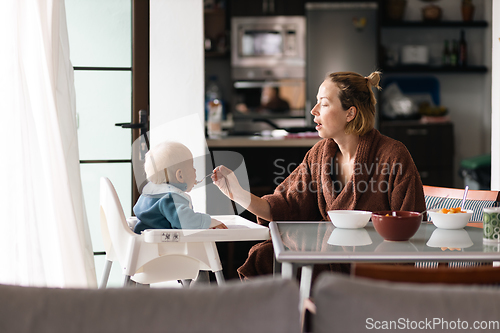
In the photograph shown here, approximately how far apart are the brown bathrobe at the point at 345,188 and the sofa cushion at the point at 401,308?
99cm

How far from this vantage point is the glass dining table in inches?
44.3

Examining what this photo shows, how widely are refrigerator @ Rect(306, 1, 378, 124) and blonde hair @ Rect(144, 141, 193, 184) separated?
3.31 m

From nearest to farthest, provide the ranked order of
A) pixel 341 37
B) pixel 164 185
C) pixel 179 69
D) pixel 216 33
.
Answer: pixel 164 185
pixel 179 69
pixel 341 37
pixel 216 33

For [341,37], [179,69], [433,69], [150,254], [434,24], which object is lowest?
[150,254]

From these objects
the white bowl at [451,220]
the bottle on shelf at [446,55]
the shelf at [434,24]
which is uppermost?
the shelf at [434,24]

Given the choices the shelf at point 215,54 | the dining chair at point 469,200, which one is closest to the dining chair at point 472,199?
the dining chair at point 469,200

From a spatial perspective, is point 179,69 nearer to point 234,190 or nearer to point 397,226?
point 234,190

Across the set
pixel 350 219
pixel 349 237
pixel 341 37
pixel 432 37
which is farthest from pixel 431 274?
pixel 432 37

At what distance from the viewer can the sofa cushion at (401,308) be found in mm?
731

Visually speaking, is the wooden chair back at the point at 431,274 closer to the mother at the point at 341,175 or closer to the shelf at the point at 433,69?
the mother at the point at 341,175

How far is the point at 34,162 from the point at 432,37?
15.5 feet

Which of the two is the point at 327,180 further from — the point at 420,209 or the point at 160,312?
the point at 160,312

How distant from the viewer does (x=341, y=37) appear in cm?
487

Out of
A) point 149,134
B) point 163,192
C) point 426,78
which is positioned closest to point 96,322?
point 163,192
